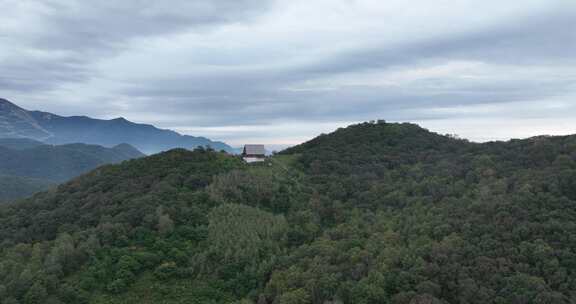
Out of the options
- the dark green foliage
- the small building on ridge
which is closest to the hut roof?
the small building on ridge

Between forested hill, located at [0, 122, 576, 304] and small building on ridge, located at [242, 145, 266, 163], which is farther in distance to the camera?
small building on ridge, located at [242, 145, 266, 163]

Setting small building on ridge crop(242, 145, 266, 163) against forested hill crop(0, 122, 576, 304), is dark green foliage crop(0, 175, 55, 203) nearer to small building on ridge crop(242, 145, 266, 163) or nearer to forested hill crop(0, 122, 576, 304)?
forested hill crop(0, 122, 576, 304)

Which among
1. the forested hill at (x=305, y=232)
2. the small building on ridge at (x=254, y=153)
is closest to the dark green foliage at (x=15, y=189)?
the forested hill at (x=305, y=232)

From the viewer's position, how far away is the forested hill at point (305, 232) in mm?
43344

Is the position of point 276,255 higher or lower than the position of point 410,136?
lower

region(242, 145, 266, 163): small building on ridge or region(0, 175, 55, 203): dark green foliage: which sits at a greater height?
region(242, 145, 266, 163): small building on ridge

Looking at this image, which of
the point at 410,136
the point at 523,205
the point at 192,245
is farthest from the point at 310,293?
the point at 410,136

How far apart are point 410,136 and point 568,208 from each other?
47.6 meters

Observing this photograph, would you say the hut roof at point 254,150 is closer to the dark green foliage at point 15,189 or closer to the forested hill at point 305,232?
the forested hill at point 305,232

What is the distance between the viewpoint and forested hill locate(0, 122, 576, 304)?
43344 mm

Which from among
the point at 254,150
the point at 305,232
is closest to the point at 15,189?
the point at 254,150

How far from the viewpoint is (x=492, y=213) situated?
2026 inches

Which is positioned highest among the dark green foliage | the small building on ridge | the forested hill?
the small building on ridge

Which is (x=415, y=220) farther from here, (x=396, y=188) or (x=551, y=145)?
(x=551, y=145)
